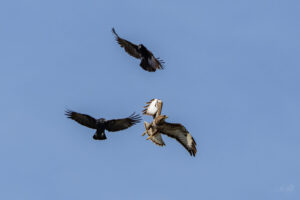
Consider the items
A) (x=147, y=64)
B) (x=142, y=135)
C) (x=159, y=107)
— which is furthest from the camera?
(x=147, y=64)

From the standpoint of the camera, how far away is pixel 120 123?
26188mm

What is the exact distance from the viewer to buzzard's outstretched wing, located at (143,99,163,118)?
86.1 feet

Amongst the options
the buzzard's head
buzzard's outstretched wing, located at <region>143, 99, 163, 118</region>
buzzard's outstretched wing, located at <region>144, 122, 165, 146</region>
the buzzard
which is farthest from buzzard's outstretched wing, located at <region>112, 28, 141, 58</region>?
the buzzard's head

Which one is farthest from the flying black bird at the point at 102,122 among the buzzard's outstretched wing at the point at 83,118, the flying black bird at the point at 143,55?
the flying black bird at the point at 143,55

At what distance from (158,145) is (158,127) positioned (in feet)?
3.17

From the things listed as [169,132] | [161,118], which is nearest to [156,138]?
[169,132]

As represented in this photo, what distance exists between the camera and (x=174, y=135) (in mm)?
25016

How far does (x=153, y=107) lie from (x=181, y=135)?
2342 mm

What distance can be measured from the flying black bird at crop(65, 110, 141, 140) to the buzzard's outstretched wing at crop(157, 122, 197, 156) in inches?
66.0

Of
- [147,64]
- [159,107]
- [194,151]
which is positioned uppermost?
[147,64]

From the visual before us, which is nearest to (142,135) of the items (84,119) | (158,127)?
(158,127)

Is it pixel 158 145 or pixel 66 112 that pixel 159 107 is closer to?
pixel 158 145

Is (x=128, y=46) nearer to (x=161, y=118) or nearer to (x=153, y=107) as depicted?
(x=153, y=107)

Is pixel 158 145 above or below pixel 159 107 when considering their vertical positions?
below
